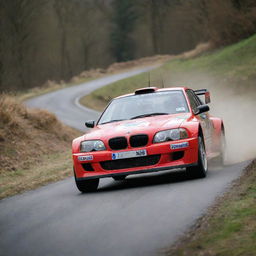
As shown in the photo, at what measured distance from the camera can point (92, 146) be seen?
10352 mm

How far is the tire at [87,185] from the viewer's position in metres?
10.6

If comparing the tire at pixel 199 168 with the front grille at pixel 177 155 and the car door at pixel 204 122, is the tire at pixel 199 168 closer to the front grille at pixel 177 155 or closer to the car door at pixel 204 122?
the front grille at pixel 177 155

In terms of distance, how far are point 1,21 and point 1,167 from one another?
154 feet

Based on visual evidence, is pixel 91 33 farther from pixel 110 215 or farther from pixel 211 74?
pixel 110 215

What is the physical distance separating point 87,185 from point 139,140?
1.22 meters

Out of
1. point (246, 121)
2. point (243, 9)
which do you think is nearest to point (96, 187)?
point (246, 121)

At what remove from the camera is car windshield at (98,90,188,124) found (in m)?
11.2

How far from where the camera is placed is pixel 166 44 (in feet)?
294

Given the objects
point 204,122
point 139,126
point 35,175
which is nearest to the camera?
point 139,126

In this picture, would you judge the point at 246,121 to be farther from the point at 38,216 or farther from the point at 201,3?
the point at 201,3

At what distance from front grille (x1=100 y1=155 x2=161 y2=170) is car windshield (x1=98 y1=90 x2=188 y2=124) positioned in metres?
1.20

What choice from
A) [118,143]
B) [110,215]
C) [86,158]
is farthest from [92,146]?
[110,215]

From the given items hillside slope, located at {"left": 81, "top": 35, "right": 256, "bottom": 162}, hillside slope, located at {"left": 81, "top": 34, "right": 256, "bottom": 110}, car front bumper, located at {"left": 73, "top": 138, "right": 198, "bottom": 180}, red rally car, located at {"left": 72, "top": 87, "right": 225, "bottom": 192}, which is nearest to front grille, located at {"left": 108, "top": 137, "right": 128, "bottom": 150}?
red rally car, located at {"left": 72, "top": 87, "right": 225, "bottom": 192}

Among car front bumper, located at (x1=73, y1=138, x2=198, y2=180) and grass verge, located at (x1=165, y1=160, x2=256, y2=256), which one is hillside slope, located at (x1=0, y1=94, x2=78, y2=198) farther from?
grass verge, located at (x1=165, y1=160, x2=256, y2=256)
